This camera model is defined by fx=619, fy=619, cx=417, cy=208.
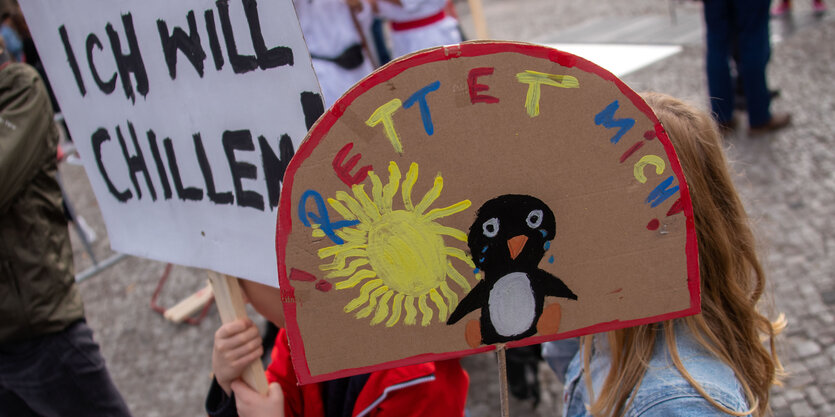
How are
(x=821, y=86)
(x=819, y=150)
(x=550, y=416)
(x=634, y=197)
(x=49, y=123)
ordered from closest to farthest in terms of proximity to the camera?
(x=634, y=197) < (x=49, y=123) < (x=550, y=416) < (x=819, y=150) < (x=821, y=86)

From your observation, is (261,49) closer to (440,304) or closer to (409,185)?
(409,185)

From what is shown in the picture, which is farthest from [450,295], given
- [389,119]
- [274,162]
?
[274,162]

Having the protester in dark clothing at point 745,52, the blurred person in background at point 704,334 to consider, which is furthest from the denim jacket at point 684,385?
the protester in dark clothing at point 745,52

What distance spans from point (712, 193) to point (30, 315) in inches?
68.0

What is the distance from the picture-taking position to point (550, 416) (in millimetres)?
2375

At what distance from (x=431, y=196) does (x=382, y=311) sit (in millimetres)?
183

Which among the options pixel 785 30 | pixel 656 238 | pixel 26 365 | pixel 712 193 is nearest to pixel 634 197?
pixel 656 238

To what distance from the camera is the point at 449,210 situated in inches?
32.1

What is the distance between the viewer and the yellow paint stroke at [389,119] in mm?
768

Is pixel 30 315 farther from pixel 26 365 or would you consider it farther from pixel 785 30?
pixel 785 30

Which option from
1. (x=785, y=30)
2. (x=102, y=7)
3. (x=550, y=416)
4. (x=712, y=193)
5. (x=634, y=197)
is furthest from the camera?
(x=785, y=30)

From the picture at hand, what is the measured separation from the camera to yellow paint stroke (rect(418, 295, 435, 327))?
0.86 m

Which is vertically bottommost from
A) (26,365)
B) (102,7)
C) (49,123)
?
(26,365)

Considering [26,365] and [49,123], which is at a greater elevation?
[49,123]
